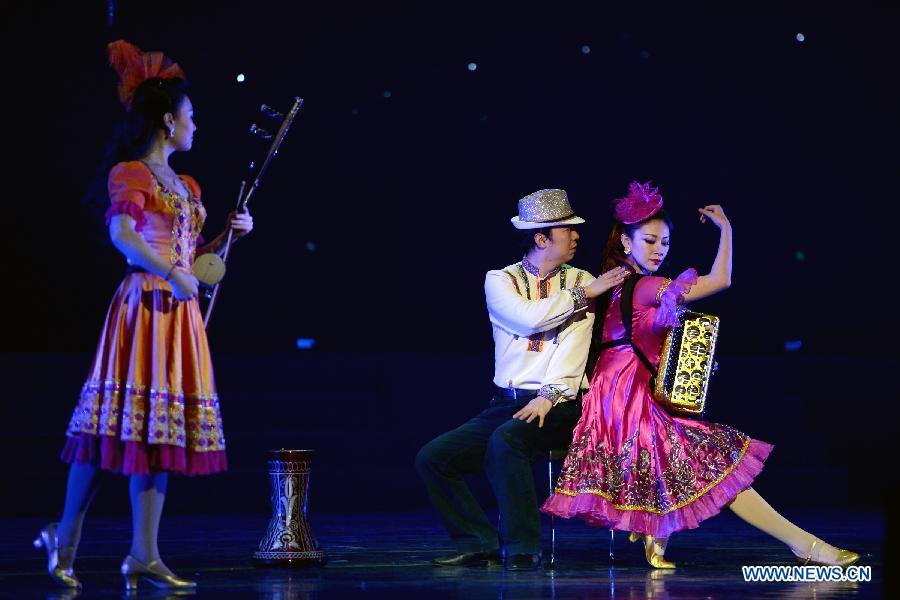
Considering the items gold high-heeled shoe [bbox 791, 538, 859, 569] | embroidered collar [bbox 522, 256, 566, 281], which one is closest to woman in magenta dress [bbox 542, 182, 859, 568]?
gold high-heeled shoe [bbox 791, 538, 859, 569]

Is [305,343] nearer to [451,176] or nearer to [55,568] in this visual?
[451,176]

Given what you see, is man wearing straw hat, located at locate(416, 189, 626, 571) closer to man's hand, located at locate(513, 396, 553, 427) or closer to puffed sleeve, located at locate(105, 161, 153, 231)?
man's hand, located at locate(513, 396, 553, 427)

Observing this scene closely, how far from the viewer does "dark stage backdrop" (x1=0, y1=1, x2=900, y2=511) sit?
6.80m

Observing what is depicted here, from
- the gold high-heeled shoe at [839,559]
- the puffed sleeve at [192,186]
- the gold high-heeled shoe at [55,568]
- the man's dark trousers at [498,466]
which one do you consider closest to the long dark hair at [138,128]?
the puffed sleeve at [192,186]

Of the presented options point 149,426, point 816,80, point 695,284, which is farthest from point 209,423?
point 816,80

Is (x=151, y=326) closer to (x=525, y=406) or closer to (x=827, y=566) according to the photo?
(x=525, y=406)

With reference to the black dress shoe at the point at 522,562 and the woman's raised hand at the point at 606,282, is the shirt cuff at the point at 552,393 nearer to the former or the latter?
the woman's raised hand at the point at 606,282

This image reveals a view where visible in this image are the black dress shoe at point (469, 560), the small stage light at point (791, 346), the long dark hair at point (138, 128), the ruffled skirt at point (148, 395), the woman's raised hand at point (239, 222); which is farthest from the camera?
the small stage light at point (791, 346)

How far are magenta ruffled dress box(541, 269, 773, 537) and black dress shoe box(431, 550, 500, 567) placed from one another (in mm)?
294

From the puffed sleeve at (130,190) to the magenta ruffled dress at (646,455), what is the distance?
1511 millimetres

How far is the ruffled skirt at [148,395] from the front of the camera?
3.40 meters

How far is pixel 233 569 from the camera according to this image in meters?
4.01

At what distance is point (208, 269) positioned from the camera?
371 cm

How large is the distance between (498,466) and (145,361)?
117 centimetres
